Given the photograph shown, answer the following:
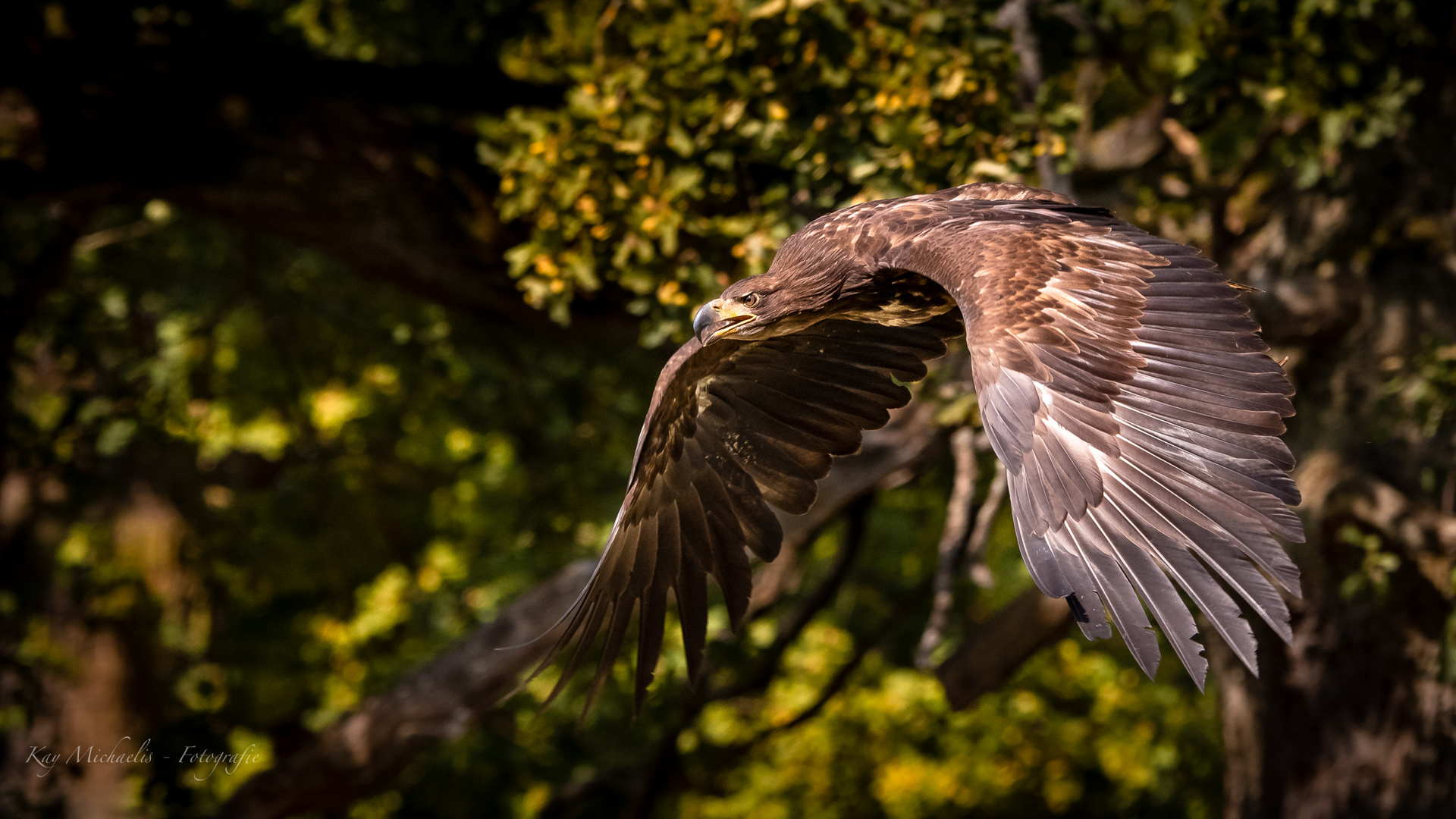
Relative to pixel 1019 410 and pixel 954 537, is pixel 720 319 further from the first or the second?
pixel 954 537

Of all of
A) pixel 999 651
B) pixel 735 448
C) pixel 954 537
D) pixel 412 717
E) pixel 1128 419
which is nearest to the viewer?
pixel 1128 419

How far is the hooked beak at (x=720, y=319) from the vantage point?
124 inches

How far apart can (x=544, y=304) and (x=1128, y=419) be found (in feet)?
7.62

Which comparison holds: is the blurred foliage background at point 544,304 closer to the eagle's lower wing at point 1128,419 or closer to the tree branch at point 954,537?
the tree branch at point 954,537

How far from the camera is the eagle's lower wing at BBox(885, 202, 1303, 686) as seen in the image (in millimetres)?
2064

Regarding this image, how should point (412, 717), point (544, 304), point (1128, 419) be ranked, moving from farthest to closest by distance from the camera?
1. point (412, 717)
2. point (544, 304)
3. point (1128, 419)

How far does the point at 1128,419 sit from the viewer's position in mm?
2359

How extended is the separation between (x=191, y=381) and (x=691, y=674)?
4.88 metres

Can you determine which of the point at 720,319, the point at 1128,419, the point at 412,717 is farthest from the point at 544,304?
the point at 1128,419

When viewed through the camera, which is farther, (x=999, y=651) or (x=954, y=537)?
(x=999, y=651)

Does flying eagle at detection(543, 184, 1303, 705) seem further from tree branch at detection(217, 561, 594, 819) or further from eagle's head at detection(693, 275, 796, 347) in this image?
tree branch at detection(217, 561, 594, 819)

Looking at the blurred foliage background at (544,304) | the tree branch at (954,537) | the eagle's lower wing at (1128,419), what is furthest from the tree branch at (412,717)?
the eagle's lower wing at (1128,419)

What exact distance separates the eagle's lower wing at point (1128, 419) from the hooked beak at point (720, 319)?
52 cm

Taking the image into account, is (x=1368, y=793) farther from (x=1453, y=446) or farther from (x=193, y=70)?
(x=193, y=70)
